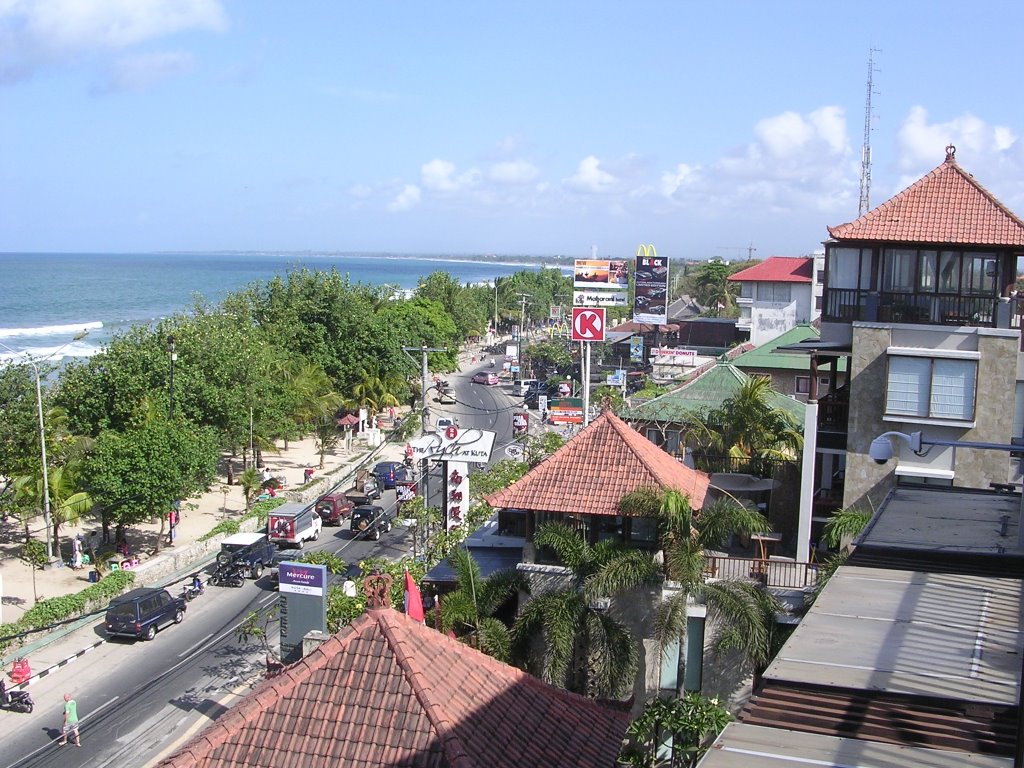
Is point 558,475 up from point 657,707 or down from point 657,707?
up

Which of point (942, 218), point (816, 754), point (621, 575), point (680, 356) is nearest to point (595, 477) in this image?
point (621, 575)

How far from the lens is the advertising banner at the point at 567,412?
45.0 metres

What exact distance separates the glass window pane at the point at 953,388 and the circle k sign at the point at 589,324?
12.4 meters

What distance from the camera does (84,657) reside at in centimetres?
2391

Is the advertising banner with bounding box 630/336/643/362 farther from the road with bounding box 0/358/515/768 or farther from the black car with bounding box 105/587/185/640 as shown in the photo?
the black car with bounding box 105/587/185/640

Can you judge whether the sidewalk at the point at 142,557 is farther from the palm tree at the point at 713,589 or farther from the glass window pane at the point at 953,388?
the glass window pane at the point at 953,388

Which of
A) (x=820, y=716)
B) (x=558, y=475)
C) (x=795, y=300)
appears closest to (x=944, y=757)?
(x=820, y=716)

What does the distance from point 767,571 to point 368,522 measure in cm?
2003

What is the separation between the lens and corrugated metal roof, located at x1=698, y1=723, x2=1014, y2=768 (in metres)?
6.17

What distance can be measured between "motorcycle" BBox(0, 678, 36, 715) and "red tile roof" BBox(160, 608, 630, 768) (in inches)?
550

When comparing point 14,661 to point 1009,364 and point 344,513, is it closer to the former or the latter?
point 344,513

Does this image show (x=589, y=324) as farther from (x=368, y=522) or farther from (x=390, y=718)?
(x=390, y=718)

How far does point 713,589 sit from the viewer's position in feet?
50.9

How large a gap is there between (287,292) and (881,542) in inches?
1961
